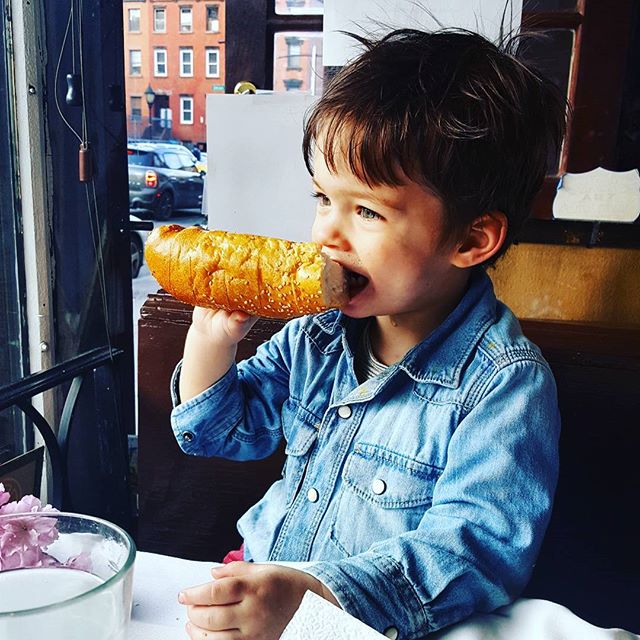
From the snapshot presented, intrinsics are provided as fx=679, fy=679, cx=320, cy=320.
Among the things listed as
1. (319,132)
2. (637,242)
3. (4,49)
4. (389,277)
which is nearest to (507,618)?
(389,277)

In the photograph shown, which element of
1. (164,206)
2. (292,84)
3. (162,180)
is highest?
(292,84)

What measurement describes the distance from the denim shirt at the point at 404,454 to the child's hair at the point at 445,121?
18 centimetres

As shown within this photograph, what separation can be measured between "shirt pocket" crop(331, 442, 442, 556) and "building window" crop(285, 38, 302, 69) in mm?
1250

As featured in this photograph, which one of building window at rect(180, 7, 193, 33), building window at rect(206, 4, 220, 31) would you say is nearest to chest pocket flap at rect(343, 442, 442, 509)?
building window at rect(206, 4, 220, 31)

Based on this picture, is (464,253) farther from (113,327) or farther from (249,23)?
(113,327)

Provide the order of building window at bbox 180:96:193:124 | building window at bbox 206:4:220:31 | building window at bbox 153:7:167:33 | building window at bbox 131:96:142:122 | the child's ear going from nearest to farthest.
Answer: the child's ear → building window at bbox 206:4:220:31 → building window at bbox 153:7:167:33 → building window at bbox 131:96:142:122 → building window at bbox 180:96:193:124

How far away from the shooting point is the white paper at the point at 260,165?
180cm

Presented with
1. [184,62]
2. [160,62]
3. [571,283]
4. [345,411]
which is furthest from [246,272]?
[160,62]

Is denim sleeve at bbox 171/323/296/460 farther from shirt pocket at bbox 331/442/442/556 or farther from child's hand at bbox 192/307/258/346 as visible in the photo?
shirt pocket at bbox 331/442/442/556

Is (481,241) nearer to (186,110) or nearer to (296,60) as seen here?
(296,60)

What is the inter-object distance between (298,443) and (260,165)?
38.0 inches

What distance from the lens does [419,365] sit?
100 centimetres

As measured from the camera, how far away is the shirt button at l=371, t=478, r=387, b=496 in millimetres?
956

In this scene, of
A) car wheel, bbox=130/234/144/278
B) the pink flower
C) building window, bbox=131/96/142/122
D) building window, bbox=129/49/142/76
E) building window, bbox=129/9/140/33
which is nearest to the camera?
the pink flower
